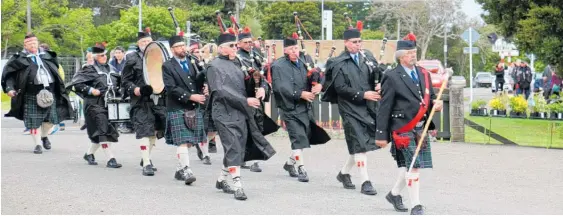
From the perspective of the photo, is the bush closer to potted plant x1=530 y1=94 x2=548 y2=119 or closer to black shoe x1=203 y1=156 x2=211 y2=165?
potted plant x1=530 y1=94 x2=548 y2=119

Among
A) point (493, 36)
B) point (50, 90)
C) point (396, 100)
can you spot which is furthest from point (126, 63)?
point (493, 36)

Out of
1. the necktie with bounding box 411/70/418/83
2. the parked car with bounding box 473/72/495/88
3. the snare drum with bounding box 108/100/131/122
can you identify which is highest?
the necktie with bounding box 411/70/418/83

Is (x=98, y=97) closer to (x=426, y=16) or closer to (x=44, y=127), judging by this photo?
(x=44, y=127)

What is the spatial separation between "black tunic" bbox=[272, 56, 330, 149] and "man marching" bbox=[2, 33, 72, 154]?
4.93 metres

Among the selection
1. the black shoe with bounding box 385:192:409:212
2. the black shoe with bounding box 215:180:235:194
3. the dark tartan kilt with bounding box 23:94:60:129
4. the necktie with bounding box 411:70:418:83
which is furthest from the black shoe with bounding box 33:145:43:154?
the necktie with bounding box 411:70:418:83

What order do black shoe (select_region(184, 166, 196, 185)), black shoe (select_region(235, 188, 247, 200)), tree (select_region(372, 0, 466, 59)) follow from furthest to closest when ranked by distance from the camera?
tree (select_region(372, 0, 466, 59)), black shoe (select_region(184, 166, 196, 185)), black shoe (select_region(235, 188, 247, 200))

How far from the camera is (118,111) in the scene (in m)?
13.6

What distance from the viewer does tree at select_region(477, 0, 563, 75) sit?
18.9 meters

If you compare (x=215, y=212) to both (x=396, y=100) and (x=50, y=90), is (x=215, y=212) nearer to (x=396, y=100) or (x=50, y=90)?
(x=396, y=100)

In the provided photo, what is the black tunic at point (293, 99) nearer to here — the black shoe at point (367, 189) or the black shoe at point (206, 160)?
the black shoe at point (367, 189)

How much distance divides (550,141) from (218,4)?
32.9 m

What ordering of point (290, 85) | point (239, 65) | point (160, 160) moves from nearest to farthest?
1. point (239, 65)
2. point (290, 85)
3. point (160, 160)

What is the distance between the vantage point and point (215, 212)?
9.21m

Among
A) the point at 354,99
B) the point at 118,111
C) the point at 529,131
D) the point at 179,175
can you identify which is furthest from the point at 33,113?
the point at 529,131
